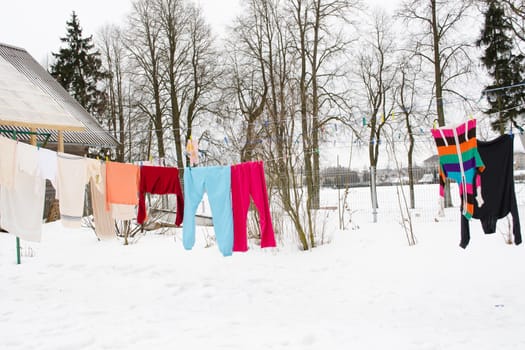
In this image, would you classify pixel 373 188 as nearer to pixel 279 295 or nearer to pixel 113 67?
pixel 279 295

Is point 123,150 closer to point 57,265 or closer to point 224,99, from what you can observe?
point 224,99

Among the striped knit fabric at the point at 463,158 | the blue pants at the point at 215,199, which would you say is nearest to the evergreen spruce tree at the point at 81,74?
the blue pants at the point at 215,199

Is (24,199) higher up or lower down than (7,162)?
lower down

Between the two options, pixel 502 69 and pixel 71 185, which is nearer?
pixel 71 185

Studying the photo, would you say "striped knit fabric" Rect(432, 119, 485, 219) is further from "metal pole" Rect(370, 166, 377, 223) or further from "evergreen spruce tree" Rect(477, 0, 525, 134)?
"evergreen spruce tree" Rect(477, 0, 525, 134)

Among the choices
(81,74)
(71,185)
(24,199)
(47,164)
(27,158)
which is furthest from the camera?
(81,74)

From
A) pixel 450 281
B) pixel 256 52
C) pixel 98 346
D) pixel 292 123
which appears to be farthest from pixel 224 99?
pixel 98 346

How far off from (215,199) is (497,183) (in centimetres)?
370

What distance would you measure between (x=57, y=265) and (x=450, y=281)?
7.90m

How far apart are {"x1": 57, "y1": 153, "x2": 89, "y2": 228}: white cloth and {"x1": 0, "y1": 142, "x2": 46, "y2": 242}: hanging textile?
0.32 metres

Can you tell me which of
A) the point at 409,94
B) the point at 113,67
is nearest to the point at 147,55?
the point at 113,67

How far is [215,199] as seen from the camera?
19.8 ft

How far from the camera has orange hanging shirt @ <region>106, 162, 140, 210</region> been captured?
21.5 feet

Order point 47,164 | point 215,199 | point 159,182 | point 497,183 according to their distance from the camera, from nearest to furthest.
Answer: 1. point 497,183
2. point 47,164
3. point 215,199
4. point 159,182
